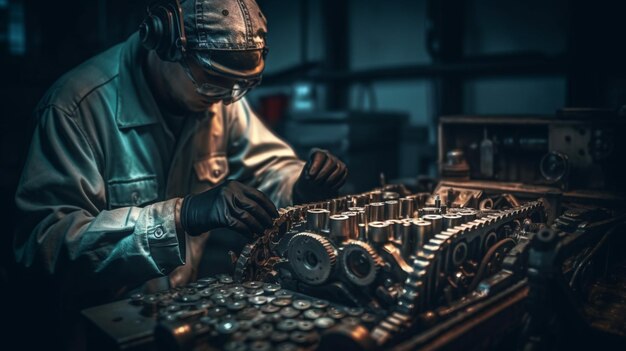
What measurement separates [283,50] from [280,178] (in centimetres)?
426

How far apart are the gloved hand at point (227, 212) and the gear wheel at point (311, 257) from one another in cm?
19

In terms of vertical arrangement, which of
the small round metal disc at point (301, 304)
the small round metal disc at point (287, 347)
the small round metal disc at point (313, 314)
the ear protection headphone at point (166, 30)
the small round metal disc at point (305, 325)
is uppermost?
the ear protection headphone at point (166, 30)

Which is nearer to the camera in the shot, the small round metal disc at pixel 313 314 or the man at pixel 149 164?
the small round metal disc at pixel 313 314

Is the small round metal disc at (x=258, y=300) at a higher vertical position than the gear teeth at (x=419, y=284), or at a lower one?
lower

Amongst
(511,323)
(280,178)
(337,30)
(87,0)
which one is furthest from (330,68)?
(511,323)

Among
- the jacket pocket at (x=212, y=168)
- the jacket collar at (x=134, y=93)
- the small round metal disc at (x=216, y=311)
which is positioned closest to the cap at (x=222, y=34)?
the jacket collar at (x=134, y=93)

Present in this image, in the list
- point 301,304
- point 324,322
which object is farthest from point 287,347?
point 301,304

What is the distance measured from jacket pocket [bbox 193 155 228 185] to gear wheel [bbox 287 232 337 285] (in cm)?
99

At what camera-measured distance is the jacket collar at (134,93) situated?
2330 millimetres

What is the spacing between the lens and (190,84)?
2.26 meters

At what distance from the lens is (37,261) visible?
1941 mm

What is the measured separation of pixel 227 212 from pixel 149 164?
0.65 m

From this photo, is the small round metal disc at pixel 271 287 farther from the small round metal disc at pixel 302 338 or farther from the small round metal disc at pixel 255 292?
the small round metal disc at pixel 302 338

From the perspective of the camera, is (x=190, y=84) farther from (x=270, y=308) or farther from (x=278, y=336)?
(x=278, y=336)
